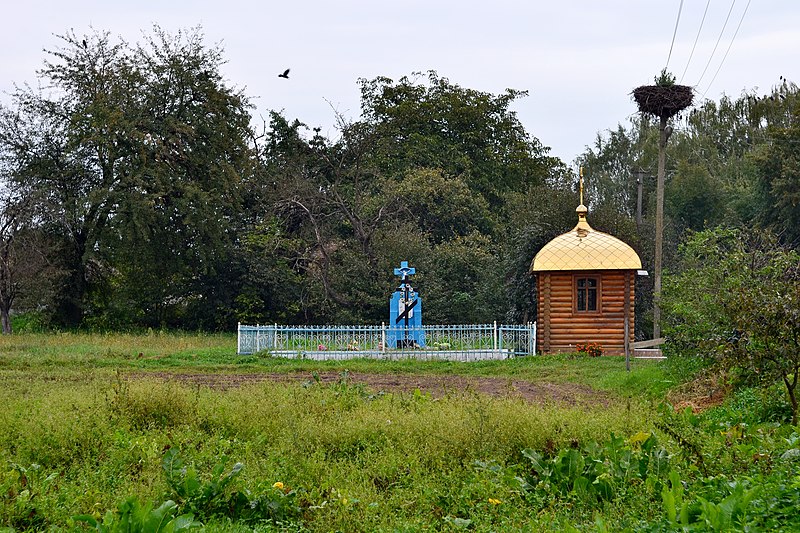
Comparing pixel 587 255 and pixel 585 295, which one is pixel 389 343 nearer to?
pixel 585 295

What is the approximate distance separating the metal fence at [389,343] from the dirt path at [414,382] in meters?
3.68

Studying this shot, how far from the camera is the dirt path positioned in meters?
15.5

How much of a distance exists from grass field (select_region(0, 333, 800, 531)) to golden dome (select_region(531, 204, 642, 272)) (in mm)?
12085

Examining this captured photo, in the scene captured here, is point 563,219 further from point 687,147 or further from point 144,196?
point 687,147

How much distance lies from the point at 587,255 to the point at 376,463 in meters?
17.1

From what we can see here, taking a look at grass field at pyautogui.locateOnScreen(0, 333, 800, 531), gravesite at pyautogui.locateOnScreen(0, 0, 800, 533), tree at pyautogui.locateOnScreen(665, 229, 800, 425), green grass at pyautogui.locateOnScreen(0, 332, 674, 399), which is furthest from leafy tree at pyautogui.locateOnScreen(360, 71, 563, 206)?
grass field at pyautogui.locateOnScreen(0, 333, 800, 531)

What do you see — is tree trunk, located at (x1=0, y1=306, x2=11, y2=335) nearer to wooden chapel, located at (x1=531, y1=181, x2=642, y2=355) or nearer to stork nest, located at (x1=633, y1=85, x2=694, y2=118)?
wooden chapel, located at (x1=531, y1=181, x2=642, y2=355)

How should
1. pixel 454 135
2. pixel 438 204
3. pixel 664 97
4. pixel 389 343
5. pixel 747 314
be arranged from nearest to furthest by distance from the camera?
pixel 747 314
pixel 389 343
pixel 664 97
pixel 438 204
pixel 454 135

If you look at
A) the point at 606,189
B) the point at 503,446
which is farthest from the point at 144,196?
the point at 606,189

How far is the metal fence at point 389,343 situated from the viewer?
78.0ft

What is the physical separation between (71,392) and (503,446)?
606 centimetres

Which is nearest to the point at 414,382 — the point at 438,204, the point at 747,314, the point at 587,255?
the point at 747,314

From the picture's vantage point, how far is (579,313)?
82.0 ft

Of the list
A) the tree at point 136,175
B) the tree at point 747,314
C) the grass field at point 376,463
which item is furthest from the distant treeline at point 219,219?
the grass field at point 376,463
